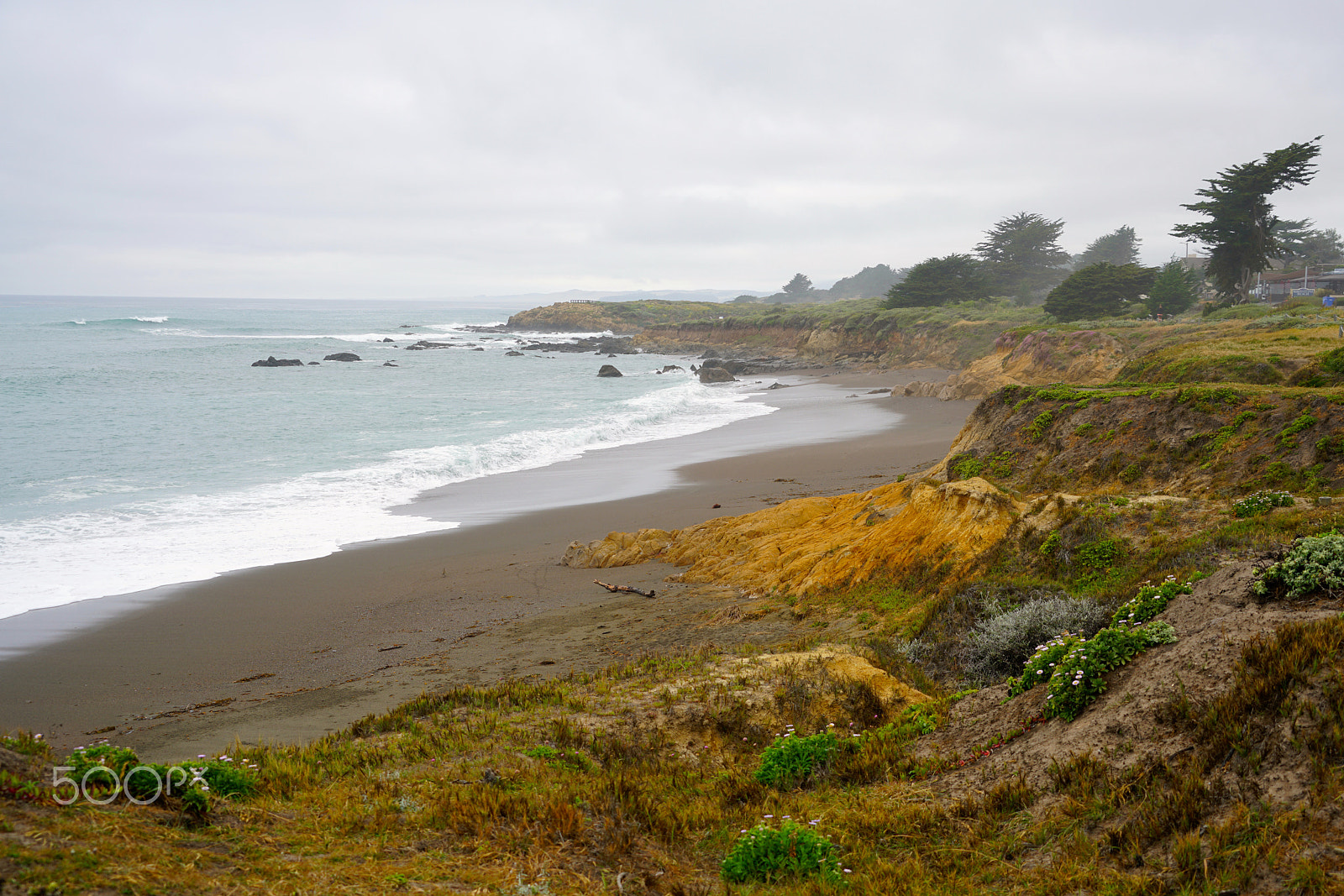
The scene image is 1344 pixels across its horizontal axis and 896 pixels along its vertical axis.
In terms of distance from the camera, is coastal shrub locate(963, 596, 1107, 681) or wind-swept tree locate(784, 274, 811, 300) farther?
wind-swept tree locate(784, 274, 811, 300)

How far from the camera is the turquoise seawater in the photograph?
14938mm

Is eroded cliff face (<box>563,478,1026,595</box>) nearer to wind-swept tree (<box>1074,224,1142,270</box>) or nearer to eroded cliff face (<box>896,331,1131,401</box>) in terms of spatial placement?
eroded cliff face (<box>896,331,1131,401</box>)

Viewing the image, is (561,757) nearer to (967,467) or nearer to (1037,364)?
(967,467)

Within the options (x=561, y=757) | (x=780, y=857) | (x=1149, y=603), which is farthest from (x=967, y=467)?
(x=780, y=857)

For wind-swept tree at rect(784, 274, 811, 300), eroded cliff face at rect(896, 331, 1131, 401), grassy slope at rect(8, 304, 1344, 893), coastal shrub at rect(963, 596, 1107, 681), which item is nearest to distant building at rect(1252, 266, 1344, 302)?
eroded cliff face at rect(896, 331, 1131, 401)

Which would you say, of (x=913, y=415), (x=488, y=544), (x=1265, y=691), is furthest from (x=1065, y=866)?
(x=913, y=415)

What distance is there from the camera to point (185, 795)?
403 centimetres

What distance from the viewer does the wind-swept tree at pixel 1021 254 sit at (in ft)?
264

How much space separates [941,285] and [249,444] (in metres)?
57.3

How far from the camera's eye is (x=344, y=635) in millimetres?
10555

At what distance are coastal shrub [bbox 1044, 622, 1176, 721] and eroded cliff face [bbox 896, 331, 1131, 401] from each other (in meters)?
27.9

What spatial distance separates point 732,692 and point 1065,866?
3230 millimetres

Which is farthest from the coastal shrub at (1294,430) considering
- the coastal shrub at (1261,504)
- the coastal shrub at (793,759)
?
the coastal shrub at (793,759)

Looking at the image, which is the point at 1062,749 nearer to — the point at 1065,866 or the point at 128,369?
the point at 1065,866
